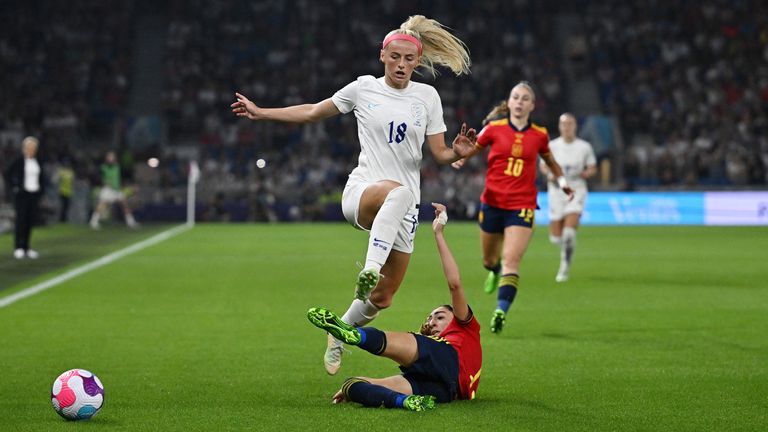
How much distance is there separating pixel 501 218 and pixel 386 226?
4839mm

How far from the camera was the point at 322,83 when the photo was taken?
43.5 meters

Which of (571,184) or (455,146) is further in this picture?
(571,184)

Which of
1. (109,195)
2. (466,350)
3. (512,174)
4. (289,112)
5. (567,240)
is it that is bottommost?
(466,350)

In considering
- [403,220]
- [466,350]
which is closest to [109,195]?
[403,220]

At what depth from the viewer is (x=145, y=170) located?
129 feet

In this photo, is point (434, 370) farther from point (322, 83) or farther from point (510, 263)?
point (322, 83)

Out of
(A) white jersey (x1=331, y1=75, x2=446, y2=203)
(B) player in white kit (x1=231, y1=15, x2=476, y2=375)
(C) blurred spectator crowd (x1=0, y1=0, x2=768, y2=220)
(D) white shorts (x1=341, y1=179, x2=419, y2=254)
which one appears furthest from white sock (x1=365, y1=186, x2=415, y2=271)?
(C) blurred spectator crowd (x1=0, y1=0, x2=768, y2=220)

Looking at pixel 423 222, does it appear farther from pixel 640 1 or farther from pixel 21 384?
pixel 21 384

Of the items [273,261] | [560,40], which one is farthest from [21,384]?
[560,40]

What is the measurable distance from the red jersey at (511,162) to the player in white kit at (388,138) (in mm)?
3931

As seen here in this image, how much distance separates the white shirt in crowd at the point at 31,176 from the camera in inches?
850

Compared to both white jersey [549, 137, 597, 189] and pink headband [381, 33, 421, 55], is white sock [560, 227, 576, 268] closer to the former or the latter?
white jersey [549, 137, 597, 189]

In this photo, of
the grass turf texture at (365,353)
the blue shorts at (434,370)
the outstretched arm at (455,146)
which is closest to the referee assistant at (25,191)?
the grass turf texture at (365,353)

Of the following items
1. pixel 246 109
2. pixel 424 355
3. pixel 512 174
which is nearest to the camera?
pixel 424 355
